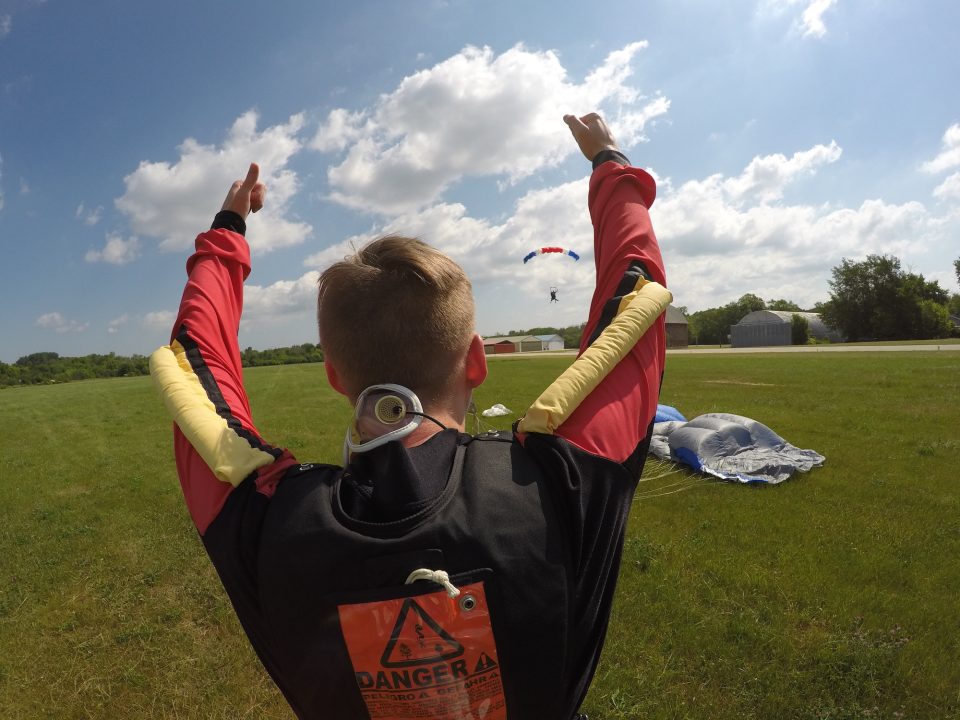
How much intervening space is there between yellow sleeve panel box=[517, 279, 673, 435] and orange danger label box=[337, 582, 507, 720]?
369 mm

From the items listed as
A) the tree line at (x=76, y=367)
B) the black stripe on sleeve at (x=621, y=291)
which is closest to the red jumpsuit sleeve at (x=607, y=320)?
the black stripe on sleeve at (x=621, y=291)

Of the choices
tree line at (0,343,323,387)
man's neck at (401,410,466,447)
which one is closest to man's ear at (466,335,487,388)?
man's neck at (401,410,466,447)

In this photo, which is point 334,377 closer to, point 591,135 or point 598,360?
point 598,360

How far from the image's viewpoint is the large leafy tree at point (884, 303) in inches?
2426

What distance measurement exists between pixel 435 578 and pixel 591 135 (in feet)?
5.08

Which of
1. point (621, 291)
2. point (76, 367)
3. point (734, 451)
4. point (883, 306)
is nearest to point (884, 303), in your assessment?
point (883, 306)

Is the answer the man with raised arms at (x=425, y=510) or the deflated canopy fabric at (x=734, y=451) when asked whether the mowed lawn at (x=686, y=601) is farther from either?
the man with raised arms at (x=425, y=510)

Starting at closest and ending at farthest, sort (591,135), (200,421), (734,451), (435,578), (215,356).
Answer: (435,578) < (200,421) < (215,356) < (591,135) < (734,451)

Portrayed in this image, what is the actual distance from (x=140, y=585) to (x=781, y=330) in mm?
78425

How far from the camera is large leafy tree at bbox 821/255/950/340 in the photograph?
61625 mm

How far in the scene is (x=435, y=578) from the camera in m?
1.05

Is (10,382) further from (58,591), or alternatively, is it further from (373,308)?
(373,308)

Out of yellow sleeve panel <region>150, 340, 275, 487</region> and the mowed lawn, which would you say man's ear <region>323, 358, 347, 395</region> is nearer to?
yellow sleeve panel <region>150, 340, 275, 487</region>

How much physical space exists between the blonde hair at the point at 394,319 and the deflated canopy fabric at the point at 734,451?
26.1 feet
